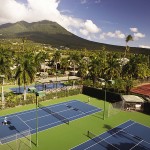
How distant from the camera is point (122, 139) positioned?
2928cm

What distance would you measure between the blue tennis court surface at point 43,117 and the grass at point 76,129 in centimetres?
157

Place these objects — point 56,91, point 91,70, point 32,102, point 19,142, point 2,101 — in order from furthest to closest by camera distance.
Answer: point 91,70
point 56,91
point 32,102
point 2,101
point 19,142

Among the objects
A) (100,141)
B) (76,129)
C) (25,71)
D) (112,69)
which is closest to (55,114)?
(76,129)

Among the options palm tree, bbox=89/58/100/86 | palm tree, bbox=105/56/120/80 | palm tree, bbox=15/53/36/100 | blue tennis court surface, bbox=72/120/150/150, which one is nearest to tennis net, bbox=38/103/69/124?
palm tree, bbox=15/53/36/100

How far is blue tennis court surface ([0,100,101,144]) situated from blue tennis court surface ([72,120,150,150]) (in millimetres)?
7473

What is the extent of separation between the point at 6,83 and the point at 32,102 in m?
21.1

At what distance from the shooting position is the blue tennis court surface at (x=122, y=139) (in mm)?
26950

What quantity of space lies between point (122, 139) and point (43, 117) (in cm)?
1375

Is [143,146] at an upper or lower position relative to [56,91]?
lower

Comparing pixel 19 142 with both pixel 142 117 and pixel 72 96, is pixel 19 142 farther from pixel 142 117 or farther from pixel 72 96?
pixel 72 96

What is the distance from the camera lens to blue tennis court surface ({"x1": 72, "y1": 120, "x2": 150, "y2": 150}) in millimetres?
26950

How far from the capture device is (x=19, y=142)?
86.3 ft

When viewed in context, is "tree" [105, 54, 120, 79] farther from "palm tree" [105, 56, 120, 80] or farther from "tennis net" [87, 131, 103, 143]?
"tennis net" [87, 131, 103, 143]

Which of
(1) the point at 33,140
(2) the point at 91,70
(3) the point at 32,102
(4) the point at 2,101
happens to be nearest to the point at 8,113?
(4) the point at 2,101
